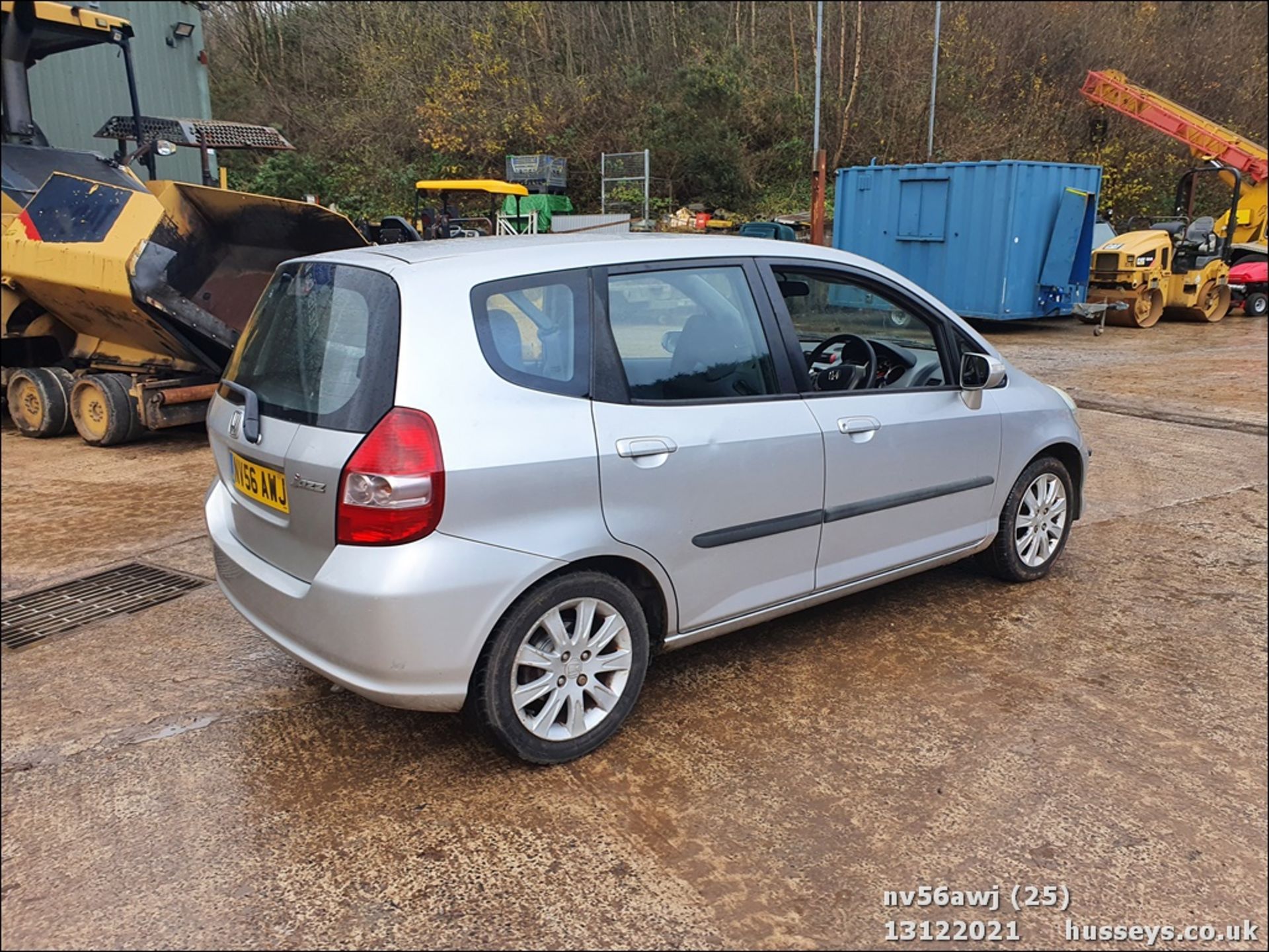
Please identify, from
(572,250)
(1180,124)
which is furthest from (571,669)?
(1180,124)

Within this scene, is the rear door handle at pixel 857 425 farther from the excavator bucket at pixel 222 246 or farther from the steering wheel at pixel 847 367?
the excavator bucket at pixel 222 246

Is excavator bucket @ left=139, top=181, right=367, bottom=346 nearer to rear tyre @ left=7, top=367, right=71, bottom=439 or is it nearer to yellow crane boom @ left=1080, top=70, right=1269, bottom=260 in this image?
rear tyre @ left=7, top=367, right=71, bottom=439

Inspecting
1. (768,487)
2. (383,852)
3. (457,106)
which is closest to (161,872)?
(383,852)

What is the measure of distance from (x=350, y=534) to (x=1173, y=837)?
243 cm

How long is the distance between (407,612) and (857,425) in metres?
1.81

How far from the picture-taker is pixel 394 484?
254cm

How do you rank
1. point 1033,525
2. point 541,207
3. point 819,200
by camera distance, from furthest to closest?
point 541,207, point 819,200, point 1033,525

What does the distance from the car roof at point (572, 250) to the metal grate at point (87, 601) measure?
195cm

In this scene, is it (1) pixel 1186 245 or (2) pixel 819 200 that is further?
(1) pixel 1186 245

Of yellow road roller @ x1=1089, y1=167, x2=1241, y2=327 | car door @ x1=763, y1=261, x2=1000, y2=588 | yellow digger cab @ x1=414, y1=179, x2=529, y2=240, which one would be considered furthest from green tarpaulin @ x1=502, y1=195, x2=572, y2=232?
car door @ x1=763, y1=261, x2=1000, y2=588

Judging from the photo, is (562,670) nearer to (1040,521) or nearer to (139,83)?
(1040,521)

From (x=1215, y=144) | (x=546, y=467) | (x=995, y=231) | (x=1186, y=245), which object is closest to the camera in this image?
(x=546, y=467)

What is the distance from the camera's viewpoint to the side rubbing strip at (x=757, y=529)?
3140 mm

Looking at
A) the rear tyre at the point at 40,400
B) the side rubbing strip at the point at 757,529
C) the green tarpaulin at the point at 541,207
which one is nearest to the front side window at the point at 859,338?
the side rubbing strip at the point at 757,529
